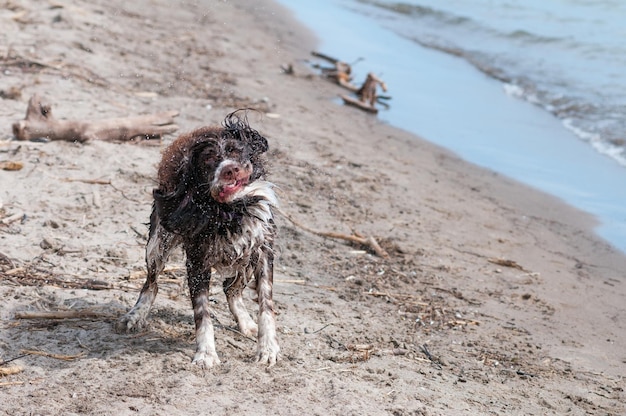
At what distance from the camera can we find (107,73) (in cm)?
1120

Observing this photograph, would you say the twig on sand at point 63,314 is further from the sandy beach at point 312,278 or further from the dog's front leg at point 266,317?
the dog's front leg at point 266,317

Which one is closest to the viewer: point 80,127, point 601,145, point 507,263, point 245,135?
point 245,135

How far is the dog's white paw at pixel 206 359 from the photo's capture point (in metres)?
4.81

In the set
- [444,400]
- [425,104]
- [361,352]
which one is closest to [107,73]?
[425,104]

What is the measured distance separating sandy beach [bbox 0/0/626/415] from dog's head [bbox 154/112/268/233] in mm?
863

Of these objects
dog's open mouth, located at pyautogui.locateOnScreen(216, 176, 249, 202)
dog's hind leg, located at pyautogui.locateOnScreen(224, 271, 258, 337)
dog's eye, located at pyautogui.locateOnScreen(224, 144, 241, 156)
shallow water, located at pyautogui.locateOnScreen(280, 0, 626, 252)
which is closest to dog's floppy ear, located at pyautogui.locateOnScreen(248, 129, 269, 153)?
dog's eye, located at pyautogui.locateOnScreen(224, 144, 241, 156)

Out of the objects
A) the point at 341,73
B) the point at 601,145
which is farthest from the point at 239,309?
the point at 341,73

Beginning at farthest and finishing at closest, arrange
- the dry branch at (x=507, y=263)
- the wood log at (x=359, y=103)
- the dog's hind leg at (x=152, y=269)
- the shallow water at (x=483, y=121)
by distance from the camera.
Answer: the wood log at (x=359, y=103) < the shallow water at (x=483, y=121) < the dry branch at (x=507, y=263) < the dog's hind leg at (x=152, y=269)

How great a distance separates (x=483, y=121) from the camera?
12.9m

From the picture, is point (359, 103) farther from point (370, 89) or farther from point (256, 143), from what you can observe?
point (256, 143)

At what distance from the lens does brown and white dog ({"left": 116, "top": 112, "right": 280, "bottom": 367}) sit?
4.73 meters

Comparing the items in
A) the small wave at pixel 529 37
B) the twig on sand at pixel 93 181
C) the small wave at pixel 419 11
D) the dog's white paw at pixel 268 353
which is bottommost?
the twig on sand at pixel 93 181

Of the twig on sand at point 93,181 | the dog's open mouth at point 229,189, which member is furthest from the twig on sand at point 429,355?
the twig on sand at point 93,181

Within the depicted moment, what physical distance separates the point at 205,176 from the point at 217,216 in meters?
0.24
